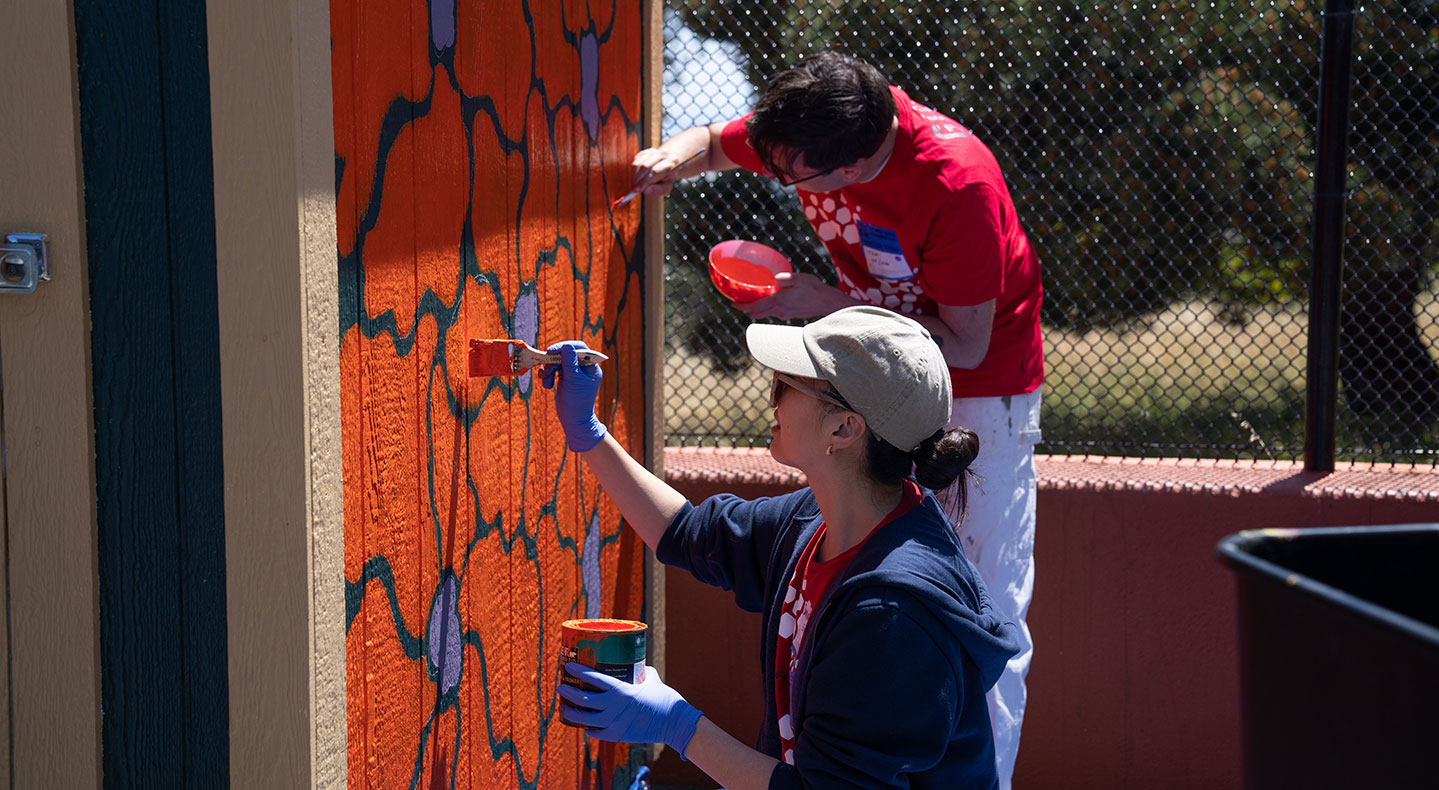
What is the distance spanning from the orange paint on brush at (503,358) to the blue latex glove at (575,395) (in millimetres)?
35

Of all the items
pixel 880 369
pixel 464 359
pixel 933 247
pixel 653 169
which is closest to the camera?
pixel 880 369

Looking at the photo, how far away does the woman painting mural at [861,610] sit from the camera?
1797mm

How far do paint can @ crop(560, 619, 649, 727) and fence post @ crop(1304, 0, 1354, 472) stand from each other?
269cm

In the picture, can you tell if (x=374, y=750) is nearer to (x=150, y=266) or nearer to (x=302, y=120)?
(x=150, y=266)

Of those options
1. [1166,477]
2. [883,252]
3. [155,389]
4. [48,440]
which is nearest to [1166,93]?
[1166,477]

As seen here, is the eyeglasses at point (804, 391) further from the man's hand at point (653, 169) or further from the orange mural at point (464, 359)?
the man's hand at point (653, 169)

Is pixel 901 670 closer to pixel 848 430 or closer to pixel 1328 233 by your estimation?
pixel 848 430

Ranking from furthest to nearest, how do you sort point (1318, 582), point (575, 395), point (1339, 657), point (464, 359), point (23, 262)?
1. point (575, 395)
2. point (464, 359)
3. point (23, 262)
4. point (1318, 582)
5. point (1339, 657)

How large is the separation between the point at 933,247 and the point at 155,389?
1789 millimetres

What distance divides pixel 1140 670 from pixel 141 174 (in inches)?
126

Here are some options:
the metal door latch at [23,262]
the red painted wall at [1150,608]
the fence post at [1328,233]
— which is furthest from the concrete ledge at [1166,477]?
the metal door latch at [23,262]

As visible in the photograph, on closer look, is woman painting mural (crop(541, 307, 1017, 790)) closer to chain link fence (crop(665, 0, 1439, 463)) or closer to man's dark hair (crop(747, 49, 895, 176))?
man's dark hair (crop(747, 49, 895, 176))

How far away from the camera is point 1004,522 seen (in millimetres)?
3074

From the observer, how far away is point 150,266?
167 cm
